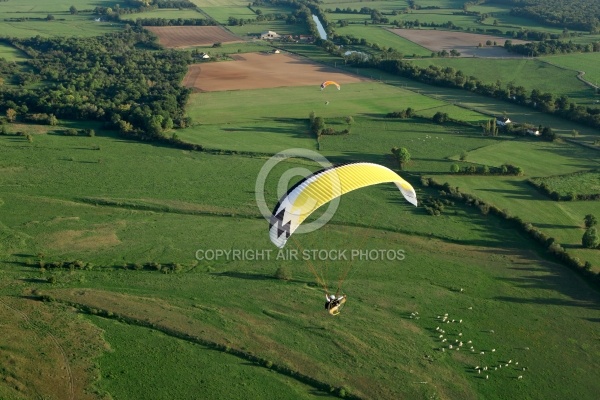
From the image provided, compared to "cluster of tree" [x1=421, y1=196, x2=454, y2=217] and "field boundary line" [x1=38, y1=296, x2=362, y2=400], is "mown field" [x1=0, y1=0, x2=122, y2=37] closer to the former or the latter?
"cluster of tree" [x1=421, y1=196, x2=454, y2=217]

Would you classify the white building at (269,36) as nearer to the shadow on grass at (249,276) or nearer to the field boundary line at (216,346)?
the shadow on grass at (249,276)

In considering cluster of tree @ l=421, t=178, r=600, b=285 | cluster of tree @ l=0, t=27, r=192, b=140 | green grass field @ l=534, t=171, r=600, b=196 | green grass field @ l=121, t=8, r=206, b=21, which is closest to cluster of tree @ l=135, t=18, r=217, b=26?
green grass field @ l=121, t=8, r=206, b=21

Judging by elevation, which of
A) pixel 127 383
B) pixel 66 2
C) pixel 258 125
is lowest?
pixel 127 383

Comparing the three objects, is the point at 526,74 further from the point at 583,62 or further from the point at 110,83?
the point at 110,83

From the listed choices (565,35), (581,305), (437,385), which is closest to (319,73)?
(565,35)

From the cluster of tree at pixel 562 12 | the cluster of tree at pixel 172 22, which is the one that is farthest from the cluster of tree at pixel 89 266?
the cluster of tree at pixel 562 12

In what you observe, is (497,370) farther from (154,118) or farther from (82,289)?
(154,118)

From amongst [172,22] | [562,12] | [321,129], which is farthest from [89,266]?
[562,12]
